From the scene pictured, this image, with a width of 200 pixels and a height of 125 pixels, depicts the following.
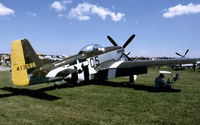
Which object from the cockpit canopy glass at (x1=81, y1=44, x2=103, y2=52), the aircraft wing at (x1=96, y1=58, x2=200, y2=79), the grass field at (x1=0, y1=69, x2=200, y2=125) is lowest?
the grass field at (x1=0, y1=69, x2=200, y2=125)

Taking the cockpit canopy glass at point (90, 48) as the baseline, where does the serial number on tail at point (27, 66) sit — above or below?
below

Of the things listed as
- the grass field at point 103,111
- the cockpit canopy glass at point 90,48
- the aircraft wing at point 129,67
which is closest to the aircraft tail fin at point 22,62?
the grass field at point 103,111

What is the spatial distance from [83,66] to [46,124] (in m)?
6.02

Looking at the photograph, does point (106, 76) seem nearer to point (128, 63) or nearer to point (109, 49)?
point (128, 63)

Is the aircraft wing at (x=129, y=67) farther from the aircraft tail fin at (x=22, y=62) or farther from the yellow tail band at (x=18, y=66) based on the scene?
the yellow tail band at (x=18, y=66)

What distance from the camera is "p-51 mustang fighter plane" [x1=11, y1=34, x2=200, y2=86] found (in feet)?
25.3

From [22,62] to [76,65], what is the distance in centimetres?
308

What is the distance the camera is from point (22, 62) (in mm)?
7844

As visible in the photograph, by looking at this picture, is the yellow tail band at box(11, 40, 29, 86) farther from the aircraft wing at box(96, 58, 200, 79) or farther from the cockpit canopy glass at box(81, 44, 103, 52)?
the aircraft wing at box(96, 58, 200, 79)

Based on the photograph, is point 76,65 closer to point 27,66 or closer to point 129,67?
point 27,66

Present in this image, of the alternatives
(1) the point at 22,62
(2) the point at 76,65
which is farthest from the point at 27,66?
(2) the point at 76,65

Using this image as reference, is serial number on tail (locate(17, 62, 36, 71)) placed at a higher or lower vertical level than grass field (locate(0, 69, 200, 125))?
higher

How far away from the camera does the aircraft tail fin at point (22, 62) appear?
299 inches

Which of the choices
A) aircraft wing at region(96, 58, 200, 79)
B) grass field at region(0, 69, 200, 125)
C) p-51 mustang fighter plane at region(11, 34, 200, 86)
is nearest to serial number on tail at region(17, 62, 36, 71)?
p-51 mustang fighter plane at region(11, 34, 200, 86)
